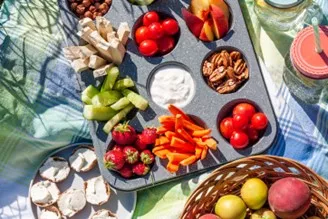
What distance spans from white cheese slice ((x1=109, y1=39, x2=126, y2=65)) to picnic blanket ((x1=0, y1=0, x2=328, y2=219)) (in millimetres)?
158

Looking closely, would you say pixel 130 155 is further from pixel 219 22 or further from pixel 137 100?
pixel 219 22

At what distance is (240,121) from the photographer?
1.68m

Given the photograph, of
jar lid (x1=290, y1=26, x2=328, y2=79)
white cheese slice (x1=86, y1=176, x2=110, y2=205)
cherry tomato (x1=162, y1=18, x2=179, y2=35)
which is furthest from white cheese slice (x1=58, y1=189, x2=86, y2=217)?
jar lid (x1=290, y1=26, x2=328, y2=79)

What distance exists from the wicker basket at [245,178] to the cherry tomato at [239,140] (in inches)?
2.3

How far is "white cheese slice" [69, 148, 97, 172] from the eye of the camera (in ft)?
5.99

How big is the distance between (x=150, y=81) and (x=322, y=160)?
47 cm

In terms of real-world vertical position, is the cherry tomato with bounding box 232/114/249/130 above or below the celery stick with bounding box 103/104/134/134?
below

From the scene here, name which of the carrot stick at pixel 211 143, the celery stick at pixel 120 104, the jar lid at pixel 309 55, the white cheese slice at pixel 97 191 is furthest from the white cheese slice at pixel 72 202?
the jar lid at pixel 309 55

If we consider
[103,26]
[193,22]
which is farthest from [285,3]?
[103,26]

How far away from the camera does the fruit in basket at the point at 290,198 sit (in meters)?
1.52

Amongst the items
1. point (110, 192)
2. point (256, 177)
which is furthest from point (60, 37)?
point (256, 177)

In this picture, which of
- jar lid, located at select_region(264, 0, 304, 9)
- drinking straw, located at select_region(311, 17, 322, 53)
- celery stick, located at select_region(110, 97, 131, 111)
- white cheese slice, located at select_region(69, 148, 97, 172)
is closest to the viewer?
drinking straw, located at select_region(311, 17, 322, 53)

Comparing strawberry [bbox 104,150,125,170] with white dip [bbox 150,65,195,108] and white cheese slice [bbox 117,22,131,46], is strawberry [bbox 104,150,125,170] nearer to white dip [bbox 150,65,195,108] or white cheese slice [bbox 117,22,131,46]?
white dip [bbox 150,65,195,108]

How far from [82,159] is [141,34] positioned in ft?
1.18
